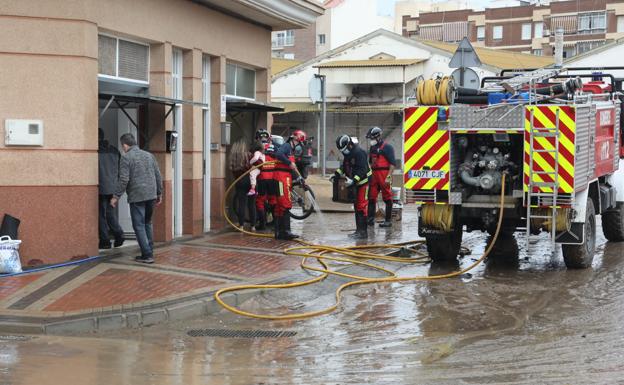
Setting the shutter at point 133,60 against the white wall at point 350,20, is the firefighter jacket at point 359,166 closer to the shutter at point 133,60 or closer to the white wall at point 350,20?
the shutter at point 133,60

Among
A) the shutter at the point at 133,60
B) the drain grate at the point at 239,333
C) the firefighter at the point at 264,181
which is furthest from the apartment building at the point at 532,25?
the drain grate at the point at 239,333

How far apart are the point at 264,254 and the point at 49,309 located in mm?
4381

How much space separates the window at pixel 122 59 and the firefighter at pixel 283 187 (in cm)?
245

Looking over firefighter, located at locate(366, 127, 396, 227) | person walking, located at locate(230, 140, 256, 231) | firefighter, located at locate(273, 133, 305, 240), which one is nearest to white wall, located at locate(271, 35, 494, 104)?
firefighter, located at locate(366, 127, 396, 227)

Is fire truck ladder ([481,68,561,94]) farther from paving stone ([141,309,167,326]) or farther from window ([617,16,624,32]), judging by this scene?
window ([617,16,624,32])

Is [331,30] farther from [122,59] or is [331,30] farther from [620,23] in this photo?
[122,59]

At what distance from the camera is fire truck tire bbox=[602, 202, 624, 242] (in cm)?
1495

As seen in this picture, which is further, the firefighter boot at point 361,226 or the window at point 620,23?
the window at point 620,23

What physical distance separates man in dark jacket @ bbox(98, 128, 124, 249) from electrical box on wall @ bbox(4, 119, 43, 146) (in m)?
1.16

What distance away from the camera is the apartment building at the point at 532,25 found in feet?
218

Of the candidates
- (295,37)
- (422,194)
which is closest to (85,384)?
(422,194)

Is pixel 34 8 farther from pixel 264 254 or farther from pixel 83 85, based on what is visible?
pixel 264 254

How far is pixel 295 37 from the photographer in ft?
267

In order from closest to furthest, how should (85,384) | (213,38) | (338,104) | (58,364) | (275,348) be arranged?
(85,384), (58,364), (275,348), (213,38), (338,104)
